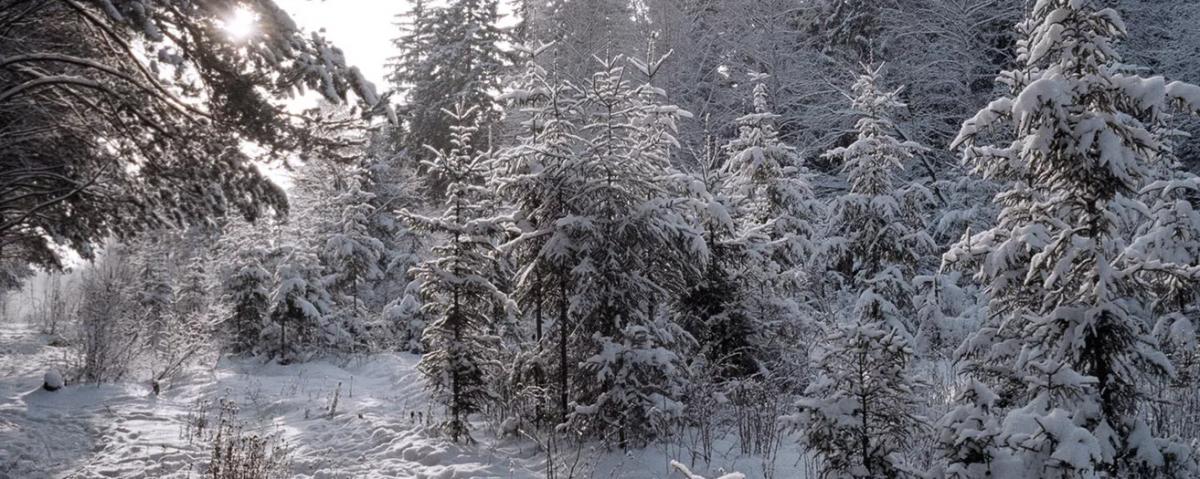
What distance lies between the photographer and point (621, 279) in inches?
300

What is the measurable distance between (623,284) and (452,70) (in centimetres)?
2220

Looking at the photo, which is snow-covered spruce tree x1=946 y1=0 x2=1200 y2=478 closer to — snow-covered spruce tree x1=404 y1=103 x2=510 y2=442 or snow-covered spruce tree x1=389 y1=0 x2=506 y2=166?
snow-covered spruce tree x1=404 y1=103 x2=510 y2=442

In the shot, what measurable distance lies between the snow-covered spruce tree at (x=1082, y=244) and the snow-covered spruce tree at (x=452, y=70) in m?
22.7

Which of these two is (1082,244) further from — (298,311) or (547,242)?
(298,311)

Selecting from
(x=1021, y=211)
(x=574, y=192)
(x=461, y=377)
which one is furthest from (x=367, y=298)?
(x=1021, y=211)

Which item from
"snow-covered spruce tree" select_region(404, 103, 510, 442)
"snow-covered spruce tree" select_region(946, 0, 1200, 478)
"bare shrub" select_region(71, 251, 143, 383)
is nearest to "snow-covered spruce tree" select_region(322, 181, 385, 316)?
"bare shrub" select_region(71, 251, 143, 383)

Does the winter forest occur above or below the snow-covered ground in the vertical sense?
above

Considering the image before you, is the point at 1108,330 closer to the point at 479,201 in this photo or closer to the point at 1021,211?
the point at 1021,211

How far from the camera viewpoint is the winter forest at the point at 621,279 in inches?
204

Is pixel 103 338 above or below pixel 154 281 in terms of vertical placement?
below

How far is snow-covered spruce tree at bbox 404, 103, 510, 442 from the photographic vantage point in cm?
875

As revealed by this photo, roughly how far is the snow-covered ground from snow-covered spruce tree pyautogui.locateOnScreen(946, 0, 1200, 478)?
2.69 metres

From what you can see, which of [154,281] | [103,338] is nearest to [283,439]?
[103,338]

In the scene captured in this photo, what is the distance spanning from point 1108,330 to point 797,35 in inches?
867
